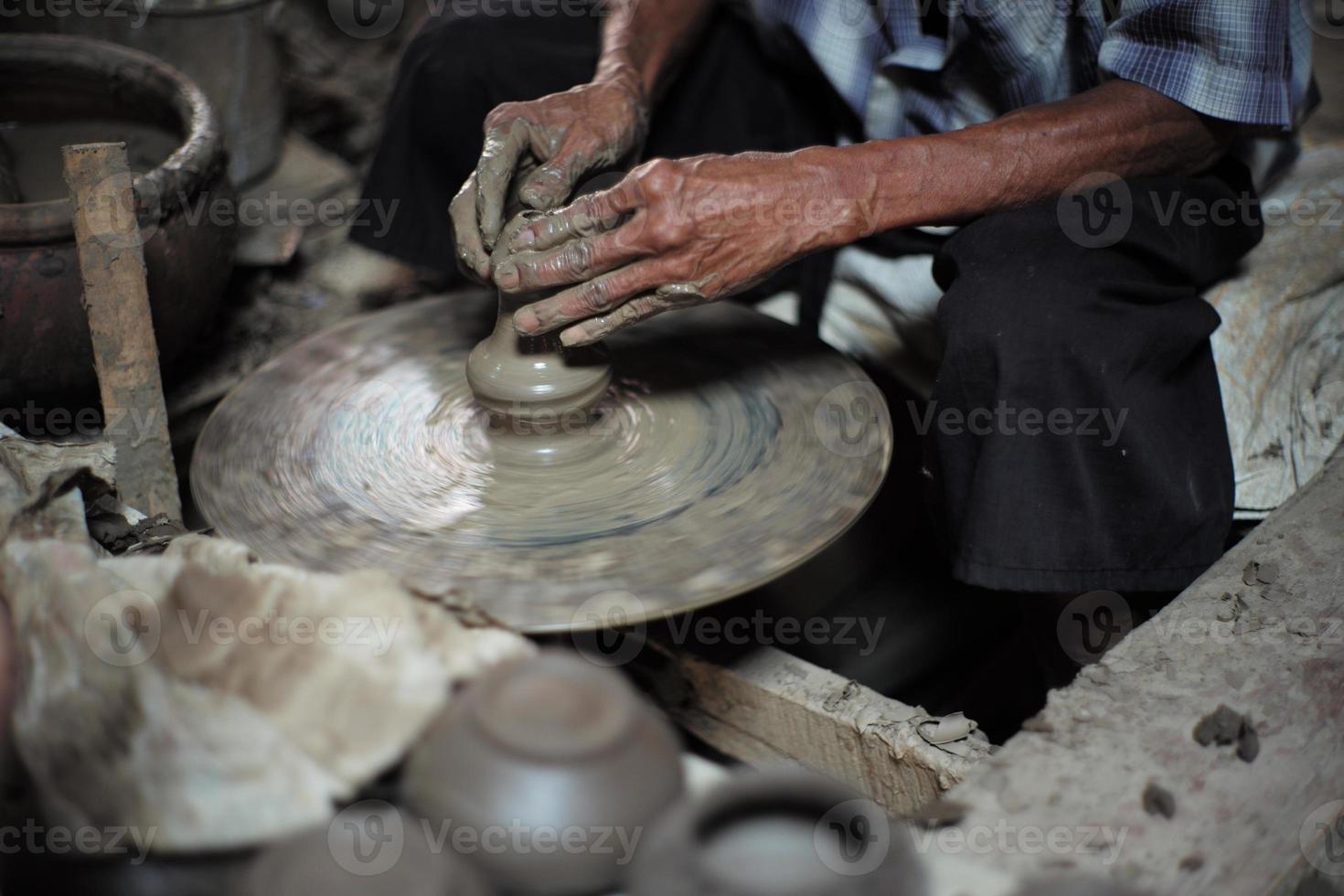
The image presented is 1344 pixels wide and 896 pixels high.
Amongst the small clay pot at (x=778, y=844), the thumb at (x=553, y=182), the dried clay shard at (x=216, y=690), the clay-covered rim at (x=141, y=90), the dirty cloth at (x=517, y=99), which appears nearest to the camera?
the small clay pot at (x=778, y=844)

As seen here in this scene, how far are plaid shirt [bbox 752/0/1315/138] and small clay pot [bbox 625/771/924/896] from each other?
1.26 metres

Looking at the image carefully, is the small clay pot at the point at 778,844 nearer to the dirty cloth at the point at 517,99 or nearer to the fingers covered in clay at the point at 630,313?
the fingers covered in clay at the point at 630,313

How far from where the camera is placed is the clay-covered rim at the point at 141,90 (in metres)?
1.97

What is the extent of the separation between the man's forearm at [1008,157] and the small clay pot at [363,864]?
39.1 inches

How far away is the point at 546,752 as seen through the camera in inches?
36.1

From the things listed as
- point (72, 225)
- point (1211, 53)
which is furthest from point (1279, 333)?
point (72, 225)

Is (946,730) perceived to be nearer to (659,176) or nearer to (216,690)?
(659,176)

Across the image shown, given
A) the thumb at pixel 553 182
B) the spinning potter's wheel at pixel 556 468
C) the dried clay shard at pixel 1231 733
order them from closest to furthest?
the dried clay shard at pixel 1231 733
the spinning potter's wheel at pixel 556 468
the thumb at pixel 553 182

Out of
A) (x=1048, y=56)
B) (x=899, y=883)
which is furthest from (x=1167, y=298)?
(x=899, y=883)

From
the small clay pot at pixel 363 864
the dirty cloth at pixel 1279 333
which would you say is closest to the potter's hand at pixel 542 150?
the dirty cloth at pixel 1279 333

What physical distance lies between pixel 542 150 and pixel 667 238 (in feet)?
1.22

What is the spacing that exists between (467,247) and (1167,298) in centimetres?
99

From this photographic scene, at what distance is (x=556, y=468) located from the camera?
1577mm

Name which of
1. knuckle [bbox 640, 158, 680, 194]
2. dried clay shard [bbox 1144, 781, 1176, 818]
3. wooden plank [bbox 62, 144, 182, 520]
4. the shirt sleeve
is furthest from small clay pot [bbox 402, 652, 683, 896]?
the shirt sleeve
